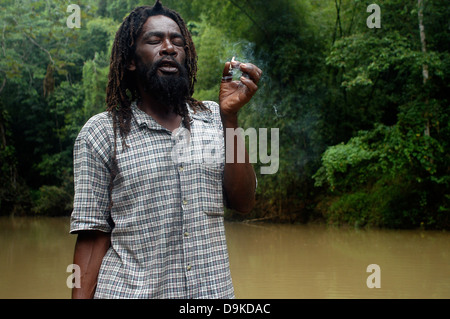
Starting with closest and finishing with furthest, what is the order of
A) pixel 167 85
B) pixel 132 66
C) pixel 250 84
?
pixel 250 84, pixel 167 85, pixel 132 66

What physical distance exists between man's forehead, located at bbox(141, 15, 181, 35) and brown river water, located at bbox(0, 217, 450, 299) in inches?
253

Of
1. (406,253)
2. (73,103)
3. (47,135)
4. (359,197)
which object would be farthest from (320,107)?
(47,135)

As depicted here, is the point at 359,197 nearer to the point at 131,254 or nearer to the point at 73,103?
the point at 73,103

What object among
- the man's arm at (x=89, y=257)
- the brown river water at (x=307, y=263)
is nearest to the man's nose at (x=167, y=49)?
the man's arm at (x=89, y=257)

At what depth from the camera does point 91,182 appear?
1.75 metres

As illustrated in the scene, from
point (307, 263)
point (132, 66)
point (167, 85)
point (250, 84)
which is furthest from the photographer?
point (307, 263)

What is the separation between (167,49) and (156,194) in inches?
18.5

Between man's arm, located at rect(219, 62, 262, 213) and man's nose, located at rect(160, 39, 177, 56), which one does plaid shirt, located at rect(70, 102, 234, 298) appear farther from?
man's nose, located at rect(160, 39, 177, 56)

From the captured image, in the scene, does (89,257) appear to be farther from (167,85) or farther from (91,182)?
(167,85)

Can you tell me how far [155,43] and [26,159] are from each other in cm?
2461

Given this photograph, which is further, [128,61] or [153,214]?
Result: [128,61]

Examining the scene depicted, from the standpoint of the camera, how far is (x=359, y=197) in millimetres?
15312

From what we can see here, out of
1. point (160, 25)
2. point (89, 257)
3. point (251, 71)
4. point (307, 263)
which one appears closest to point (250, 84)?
point (251, 71)

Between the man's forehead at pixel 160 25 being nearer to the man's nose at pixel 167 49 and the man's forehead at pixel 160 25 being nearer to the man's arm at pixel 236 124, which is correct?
the man's nose at pixel 167 49
